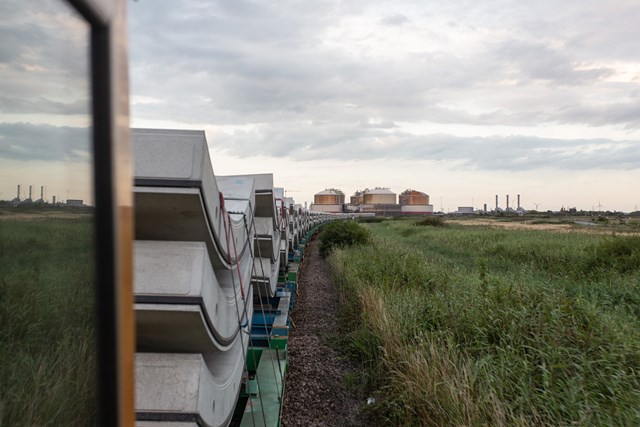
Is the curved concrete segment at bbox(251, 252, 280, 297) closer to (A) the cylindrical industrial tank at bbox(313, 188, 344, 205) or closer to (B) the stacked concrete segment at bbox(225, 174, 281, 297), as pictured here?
(B) the stacked concrete segment at bbox(225, 174, 281, 297)

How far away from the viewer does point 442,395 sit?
4.11 m

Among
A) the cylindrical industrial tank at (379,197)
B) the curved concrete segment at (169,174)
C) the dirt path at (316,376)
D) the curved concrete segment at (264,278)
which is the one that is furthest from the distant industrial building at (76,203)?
the cylindrical industrial tank at (379,197)

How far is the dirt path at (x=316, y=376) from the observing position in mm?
4672

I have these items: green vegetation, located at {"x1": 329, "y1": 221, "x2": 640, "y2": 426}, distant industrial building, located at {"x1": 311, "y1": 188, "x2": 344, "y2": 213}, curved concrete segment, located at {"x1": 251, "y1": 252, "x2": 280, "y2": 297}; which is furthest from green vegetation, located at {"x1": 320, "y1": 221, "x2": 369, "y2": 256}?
distant industrial building, located at {"x1": 311, "y1": 188, "x2": 344, "y2": 213}

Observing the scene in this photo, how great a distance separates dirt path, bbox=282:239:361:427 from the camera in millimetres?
4672

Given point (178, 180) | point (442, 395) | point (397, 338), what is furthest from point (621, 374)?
point (178, 180)

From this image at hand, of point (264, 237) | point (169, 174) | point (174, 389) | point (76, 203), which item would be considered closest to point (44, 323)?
point (76, 203)

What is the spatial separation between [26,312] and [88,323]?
0.17 metres

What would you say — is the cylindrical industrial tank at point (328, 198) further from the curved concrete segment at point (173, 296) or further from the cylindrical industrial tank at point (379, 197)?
the curved concrete segment at point (173, 296)

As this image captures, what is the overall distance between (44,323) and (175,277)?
3.65ft

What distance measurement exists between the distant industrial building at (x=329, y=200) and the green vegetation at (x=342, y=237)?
84966 millimetres

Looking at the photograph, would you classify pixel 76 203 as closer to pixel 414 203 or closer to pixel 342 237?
pixel 342 237

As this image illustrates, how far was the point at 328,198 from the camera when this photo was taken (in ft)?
347

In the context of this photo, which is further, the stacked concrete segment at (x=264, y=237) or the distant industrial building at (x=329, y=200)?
the distant industrial building at (x=329, y=200)
